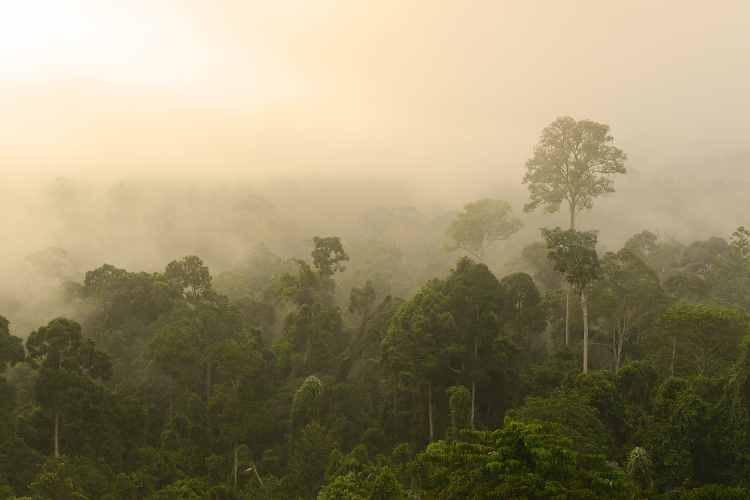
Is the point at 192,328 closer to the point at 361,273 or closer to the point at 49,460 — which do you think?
the point at 49,460

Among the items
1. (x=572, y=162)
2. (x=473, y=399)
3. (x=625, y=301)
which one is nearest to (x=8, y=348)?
(x=473, y=399)

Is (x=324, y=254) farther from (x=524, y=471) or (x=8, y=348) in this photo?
(x=524, y=471)

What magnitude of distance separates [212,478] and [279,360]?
42.2 feet

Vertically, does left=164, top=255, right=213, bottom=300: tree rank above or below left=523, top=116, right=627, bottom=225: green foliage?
below

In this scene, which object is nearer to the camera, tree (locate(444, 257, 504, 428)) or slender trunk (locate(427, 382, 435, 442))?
slender trunk (locate(427, 382, 435, 442))

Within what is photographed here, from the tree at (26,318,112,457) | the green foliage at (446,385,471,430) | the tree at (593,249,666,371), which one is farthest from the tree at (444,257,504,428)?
the tree at (26,318,112,457)

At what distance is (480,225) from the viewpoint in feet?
262

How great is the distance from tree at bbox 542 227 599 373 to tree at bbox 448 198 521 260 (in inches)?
1293

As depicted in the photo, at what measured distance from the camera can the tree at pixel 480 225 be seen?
261 ft

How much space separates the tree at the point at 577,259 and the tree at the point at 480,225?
32.9m

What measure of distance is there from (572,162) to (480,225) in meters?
19.6

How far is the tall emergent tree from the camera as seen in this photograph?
200ft

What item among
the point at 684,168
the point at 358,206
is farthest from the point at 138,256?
the point at 684,168

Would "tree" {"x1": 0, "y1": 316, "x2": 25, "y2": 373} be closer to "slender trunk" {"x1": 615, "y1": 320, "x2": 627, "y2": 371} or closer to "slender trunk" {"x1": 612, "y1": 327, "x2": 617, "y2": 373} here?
"slender trunk" {"x1": 615, "y1": 320, "x2": 627, "y2": 371}
